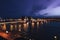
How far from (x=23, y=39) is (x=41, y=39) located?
11.4 m

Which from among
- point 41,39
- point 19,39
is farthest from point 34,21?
point 19,39

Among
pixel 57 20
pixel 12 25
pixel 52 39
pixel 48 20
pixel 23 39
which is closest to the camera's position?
pixel 23 39

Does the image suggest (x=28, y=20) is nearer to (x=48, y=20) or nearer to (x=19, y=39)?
(x=48, y=20)

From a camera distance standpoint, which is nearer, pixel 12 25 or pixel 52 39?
pixel 52 39

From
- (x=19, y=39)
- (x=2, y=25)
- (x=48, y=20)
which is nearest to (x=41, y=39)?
(x=19, y=39)

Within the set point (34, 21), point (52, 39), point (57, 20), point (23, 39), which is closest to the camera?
point (23, 39)

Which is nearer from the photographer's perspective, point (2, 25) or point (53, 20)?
point (2, 25)

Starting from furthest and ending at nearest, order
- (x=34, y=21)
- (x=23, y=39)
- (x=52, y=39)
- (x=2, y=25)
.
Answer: (x=34, y=21) < (x=2, y=25) < (x=52, y=39) < (x=23, y=39)

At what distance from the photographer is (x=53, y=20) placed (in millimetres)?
177250

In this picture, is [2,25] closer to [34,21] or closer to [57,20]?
[34,21]

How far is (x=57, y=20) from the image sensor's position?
184500 millimetres

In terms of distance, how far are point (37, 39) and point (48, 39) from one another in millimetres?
4051

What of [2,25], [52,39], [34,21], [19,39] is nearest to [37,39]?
[52,39]

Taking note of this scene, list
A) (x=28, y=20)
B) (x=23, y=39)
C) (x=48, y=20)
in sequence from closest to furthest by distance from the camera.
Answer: (x=23, y=39), (x=28, y=20), (x=48, y=20)
